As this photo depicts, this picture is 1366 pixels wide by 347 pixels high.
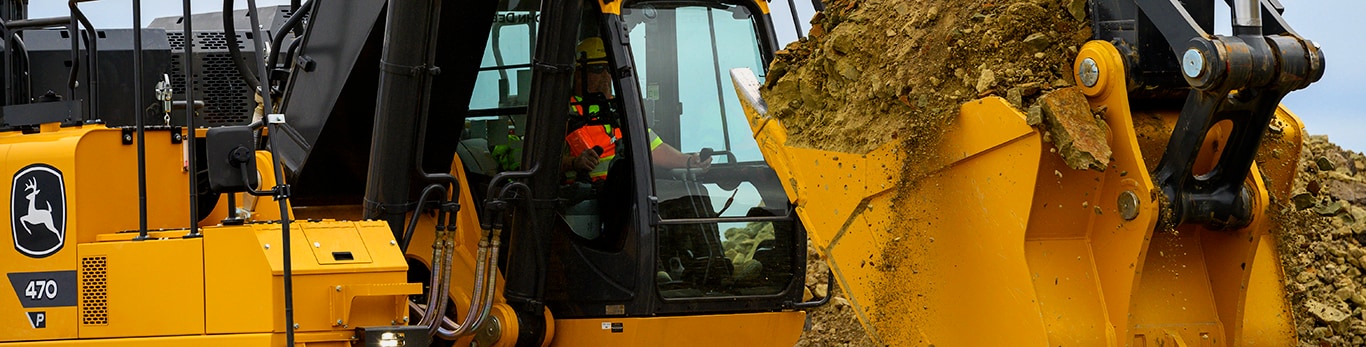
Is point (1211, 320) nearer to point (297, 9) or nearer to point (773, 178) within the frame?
point (773, 178)

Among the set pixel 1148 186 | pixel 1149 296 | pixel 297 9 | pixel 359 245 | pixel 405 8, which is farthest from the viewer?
pixel 297 9

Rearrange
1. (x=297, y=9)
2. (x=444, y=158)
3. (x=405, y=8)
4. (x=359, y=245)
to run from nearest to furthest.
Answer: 1. (x=359, y=245)
2. (x=405, y=8)
3. (x=444, y=158)
4. (x=297, y=9)

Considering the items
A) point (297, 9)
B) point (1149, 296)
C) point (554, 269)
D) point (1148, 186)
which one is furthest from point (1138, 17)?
point (297, 9)

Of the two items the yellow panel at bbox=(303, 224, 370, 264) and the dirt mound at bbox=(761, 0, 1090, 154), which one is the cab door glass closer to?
the yellow panel at bbox=(303, 224, 370, 264)

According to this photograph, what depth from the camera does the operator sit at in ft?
19.3

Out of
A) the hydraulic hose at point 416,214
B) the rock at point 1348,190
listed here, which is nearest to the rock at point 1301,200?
the hydraulic hose at point 416,214

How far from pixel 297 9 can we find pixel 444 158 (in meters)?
1.20

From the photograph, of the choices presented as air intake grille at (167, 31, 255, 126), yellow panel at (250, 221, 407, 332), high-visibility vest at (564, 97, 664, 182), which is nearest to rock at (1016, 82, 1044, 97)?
yellow panel at (250, 221, 407, 332)

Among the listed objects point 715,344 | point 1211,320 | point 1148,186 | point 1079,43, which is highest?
point 1079,43

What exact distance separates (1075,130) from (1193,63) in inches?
11.9

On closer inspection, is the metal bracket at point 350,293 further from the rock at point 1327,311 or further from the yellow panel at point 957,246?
the rock at point 1327,311

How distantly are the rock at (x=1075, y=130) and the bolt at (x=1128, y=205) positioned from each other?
0.12m

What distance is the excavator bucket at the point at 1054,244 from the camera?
336 centimetres

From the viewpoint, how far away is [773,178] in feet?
19.4
